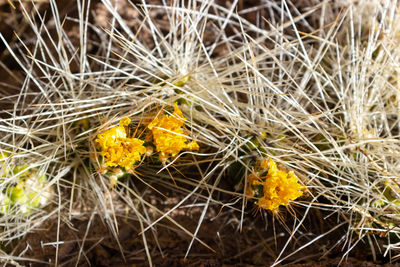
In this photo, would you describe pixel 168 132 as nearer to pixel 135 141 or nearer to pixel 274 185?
pixel 135 141

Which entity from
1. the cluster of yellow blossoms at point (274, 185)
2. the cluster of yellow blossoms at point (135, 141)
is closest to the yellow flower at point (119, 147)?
the cluster of yellow blossoms at point (135, 141)

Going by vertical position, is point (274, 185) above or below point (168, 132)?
below

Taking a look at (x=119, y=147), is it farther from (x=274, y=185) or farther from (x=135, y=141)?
(x=274, y=185)

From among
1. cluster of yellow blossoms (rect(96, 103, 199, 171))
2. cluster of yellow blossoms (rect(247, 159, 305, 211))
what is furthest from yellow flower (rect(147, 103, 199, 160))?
cluster of yellow blossoms (rect(247, 159, 305, 211))

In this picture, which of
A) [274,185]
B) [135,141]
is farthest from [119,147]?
[274,185]

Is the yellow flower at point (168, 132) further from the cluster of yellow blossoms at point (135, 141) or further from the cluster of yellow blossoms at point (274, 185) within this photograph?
the cluster of yellow blossoms at point (274, 185)

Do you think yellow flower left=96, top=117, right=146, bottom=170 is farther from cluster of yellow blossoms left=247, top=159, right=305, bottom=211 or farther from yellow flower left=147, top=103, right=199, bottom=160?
cluster of yellow blossoms left=247, top=159, right=305, bottom=211
